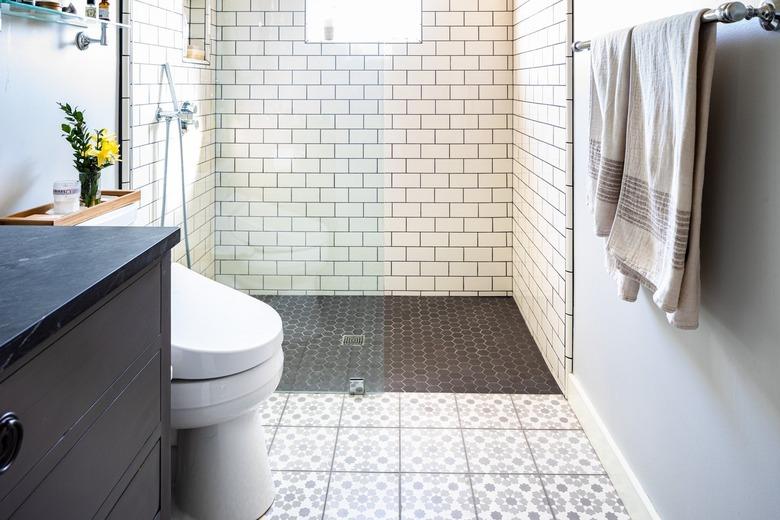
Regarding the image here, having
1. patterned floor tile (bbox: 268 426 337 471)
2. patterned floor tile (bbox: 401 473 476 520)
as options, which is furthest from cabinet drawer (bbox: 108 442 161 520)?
patterned floor tile (bbox: 268 426 337 471)

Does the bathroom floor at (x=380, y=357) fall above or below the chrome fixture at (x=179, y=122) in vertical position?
below

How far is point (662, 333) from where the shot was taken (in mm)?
1650

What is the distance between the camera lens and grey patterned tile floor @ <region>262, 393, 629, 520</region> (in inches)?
73.6

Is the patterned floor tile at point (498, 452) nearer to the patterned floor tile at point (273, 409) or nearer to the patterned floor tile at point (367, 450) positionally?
the patterned floor tile at point (367, 450)

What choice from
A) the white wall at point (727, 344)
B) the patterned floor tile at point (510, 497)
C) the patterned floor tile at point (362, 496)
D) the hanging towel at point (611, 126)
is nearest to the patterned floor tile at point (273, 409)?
the patterned floor tile at point (362, 496)

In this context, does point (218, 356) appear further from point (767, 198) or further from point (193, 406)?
point (767, 198)

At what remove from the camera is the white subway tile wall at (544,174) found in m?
2.56

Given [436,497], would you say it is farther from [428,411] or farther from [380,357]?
[380,357]

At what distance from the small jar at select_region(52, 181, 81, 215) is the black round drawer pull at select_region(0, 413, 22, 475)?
4.30 feet

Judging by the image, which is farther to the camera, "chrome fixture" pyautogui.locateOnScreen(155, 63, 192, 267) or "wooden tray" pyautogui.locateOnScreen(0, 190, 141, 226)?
"chrome fixture" pyautogui.locateOnScreen(155, 63, 192, 267)

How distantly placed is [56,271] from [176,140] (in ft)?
6.92

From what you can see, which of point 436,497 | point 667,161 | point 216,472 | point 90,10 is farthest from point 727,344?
point 90,10

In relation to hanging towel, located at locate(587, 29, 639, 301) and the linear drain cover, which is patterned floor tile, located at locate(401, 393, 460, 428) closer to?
the linear drain cover

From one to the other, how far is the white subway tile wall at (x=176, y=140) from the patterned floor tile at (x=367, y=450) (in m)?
1.03
